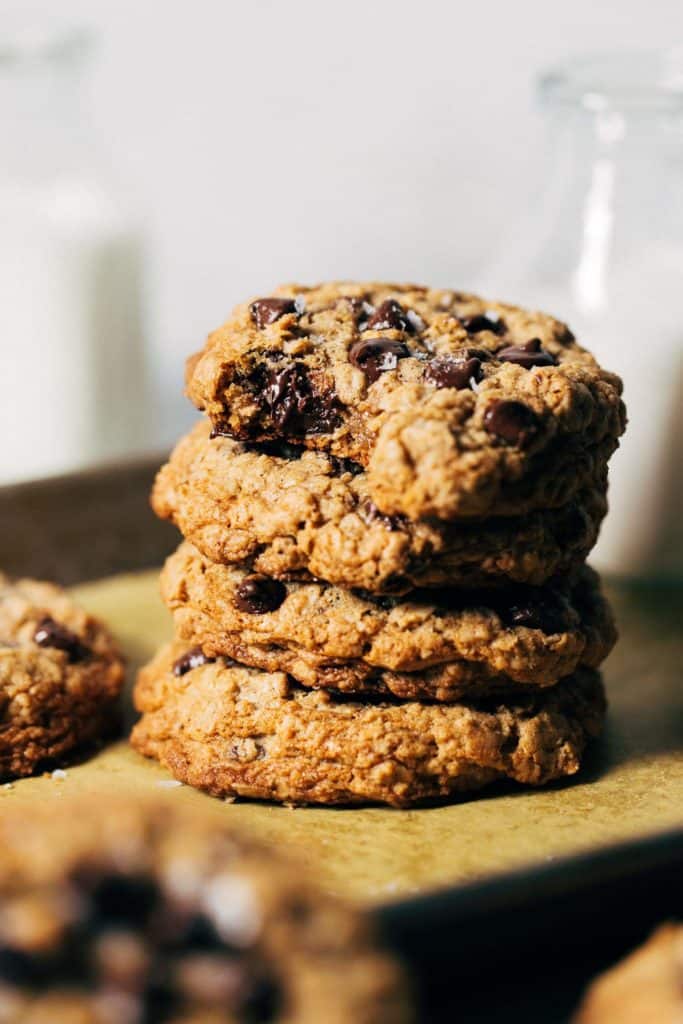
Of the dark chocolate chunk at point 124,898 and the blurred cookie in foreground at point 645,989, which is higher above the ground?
the dark chocolate chunk at point 124,898

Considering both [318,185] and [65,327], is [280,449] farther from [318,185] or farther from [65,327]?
[318,185]

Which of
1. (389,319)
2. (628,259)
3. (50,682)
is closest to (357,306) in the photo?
(389,319)

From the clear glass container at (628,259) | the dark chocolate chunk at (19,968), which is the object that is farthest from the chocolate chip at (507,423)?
the clear glass container at (628,259)

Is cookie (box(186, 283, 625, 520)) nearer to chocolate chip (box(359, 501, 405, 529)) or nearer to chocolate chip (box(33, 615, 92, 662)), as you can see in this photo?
chocolate chip (box(359, 501, 405, 529))

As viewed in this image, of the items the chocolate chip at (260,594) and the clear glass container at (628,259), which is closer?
the chocolate chip at (260,594)

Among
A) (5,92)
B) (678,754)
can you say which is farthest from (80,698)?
(5,92)

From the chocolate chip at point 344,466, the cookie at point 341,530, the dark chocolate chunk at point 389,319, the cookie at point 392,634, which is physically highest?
the dark chocolate chunk at point 389,319

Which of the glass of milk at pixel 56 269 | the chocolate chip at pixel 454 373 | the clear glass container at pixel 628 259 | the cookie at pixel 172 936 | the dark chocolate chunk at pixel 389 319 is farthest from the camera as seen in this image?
the glass of milk at pixel 56 269

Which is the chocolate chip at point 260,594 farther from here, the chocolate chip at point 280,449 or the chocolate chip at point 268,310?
the chocolate chip at point 268,310

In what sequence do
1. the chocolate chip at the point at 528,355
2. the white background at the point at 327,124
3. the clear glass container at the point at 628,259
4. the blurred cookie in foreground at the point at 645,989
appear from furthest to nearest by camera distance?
1. the white background at the point at 327,124
2. the clear glass container at the point at 628,259
3. the chocolate chip at the point at 528,355
4. the blurred cookie in foreground at the point at 645,989
